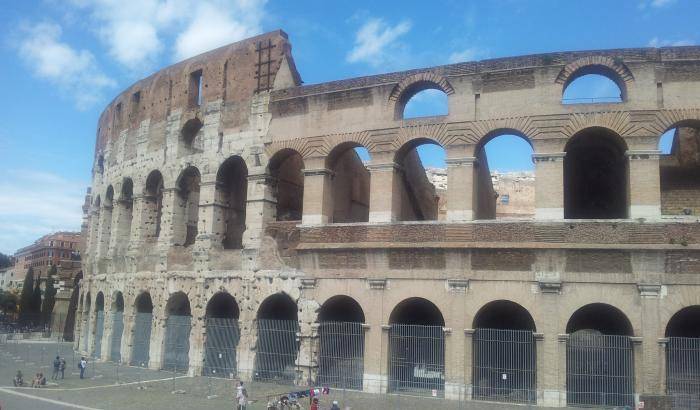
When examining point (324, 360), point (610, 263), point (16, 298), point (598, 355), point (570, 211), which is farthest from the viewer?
point (16, 298)

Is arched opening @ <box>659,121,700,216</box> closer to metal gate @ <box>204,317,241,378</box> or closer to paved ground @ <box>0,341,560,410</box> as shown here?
paved ground @ <box>0,341,560,410</box>

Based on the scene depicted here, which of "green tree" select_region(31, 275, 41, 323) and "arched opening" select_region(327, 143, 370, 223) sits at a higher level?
"arched opening" select_region(327, 143, 370, 223)

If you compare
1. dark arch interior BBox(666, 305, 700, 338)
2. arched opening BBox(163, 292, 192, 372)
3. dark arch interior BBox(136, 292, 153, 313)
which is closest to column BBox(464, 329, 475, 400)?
dark arch interior BBox(666, 305, 700, 338)

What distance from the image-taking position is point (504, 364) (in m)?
14.4

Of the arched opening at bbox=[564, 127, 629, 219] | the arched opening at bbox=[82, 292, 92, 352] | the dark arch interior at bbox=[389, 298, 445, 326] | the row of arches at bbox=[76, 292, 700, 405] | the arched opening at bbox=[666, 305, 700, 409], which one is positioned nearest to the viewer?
the arched opening at bbox=[666, 305, 700, 409]

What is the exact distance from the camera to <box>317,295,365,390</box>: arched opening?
15539 millimetres

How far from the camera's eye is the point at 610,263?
13.3 m

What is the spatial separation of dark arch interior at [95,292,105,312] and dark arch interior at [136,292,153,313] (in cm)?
317

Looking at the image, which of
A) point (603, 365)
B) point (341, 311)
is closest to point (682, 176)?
point (603, 365)

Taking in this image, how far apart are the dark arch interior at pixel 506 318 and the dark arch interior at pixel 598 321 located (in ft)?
3.52

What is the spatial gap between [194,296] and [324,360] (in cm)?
484

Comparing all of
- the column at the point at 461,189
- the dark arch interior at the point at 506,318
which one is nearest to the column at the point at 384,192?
the column at the point at 461,189

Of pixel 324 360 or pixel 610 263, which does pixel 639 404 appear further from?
pixel 324 360

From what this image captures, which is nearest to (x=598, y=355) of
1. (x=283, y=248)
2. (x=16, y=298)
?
(x=283, y=248)
